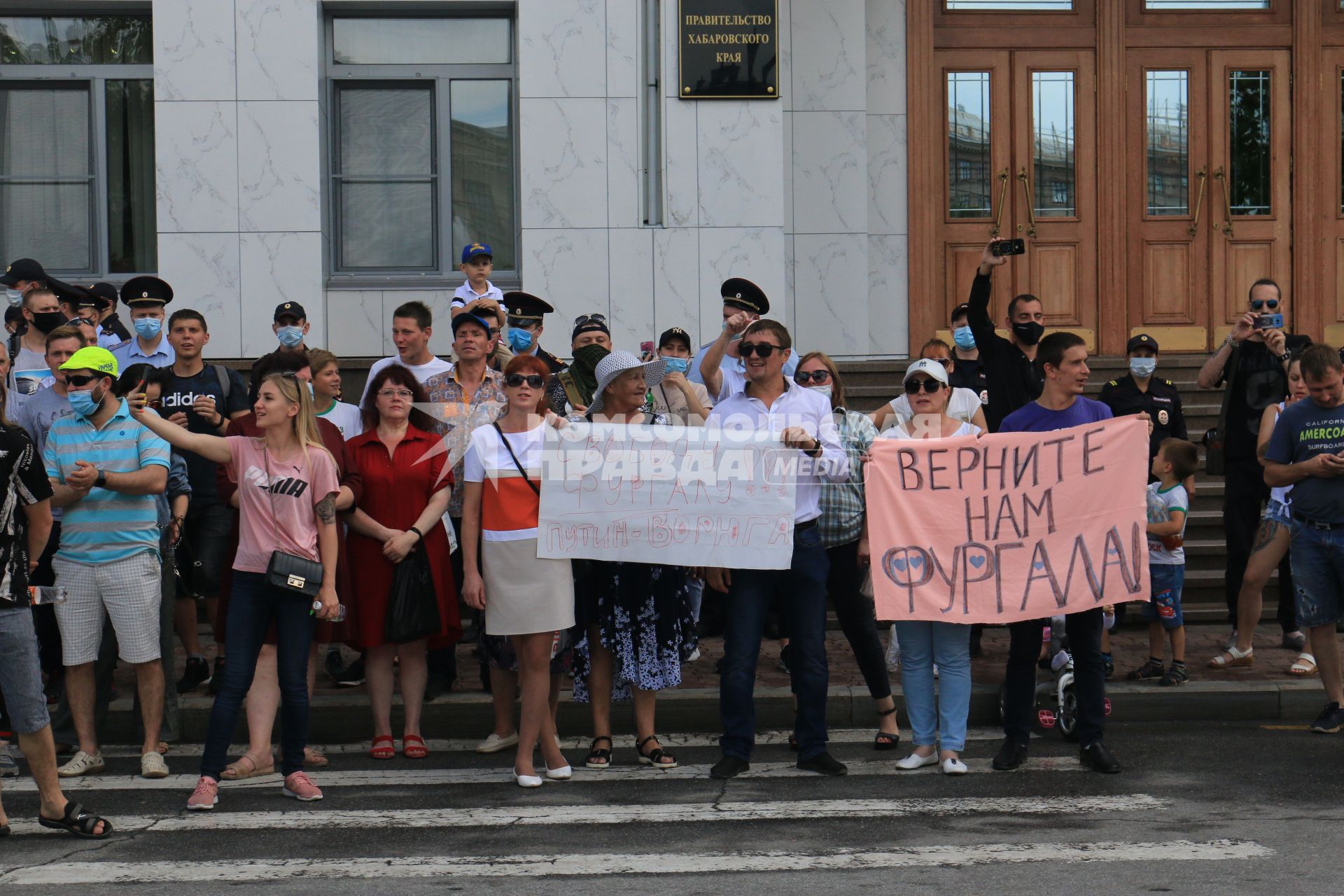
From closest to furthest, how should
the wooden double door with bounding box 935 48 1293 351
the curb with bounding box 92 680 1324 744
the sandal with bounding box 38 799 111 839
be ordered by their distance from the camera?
the sandal with bounding box 38 799 111 839
the curb with bounding box 92 680 1324 744
the wooden double door with bounding box 935 48 1293 351

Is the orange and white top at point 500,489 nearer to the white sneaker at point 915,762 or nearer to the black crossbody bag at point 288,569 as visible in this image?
the black crossbody bag at point 288,569

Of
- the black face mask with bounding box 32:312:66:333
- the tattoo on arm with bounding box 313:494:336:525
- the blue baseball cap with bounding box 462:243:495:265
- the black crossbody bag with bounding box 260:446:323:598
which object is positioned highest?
the blue baseball cap with bounding box 462:243:495:265

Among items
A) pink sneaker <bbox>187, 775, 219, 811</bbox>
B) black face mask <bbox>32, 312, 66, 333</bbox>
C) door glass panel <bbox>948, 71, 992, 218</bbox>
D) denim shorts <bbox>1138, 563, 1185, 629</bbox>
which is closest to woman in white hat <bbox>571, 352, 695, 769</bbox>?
pink sneaker <bbox>187, 775, 219, 811</bbox>

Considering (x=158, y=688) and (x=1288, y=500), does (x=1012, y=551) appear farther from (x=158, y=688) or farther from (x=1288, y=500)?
(x=158, y=688)

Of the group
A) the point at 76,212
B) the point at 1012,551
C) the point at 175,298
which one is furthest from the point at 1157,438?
the point at 76,212

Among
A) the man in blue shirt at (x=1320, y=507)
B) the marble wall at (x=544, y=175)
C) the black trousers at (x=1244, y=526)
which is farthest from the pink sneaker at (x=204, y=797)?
the marble wall at (x=544, y=175)

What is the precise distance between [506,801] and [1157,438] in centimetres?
566

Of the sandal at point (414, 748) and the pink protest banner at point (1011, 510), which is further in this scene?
the sandal at point (414, 748)

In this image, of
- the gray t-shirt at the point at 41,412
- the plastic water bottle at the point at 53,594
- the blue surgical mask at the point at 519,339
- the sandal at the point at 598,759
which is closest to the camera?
the plastic water bottle at the point at 53,594

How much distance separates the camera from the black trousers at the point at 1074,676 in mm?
7645

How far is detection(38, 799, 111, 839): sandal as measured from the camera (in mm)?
6469

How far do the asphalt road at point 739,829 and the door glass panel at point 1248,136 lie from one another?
330 inches

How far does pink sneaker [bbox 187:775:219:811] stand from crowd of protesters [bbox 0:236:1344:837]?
0.01 metres

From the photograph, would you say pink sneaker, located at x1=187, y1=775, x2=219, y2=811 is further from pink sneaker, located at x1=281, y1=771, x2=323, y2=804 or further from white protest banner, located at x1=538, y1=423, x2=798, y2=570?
white protest banner, located at x1=538, y1=423, x2=798, y2=570
